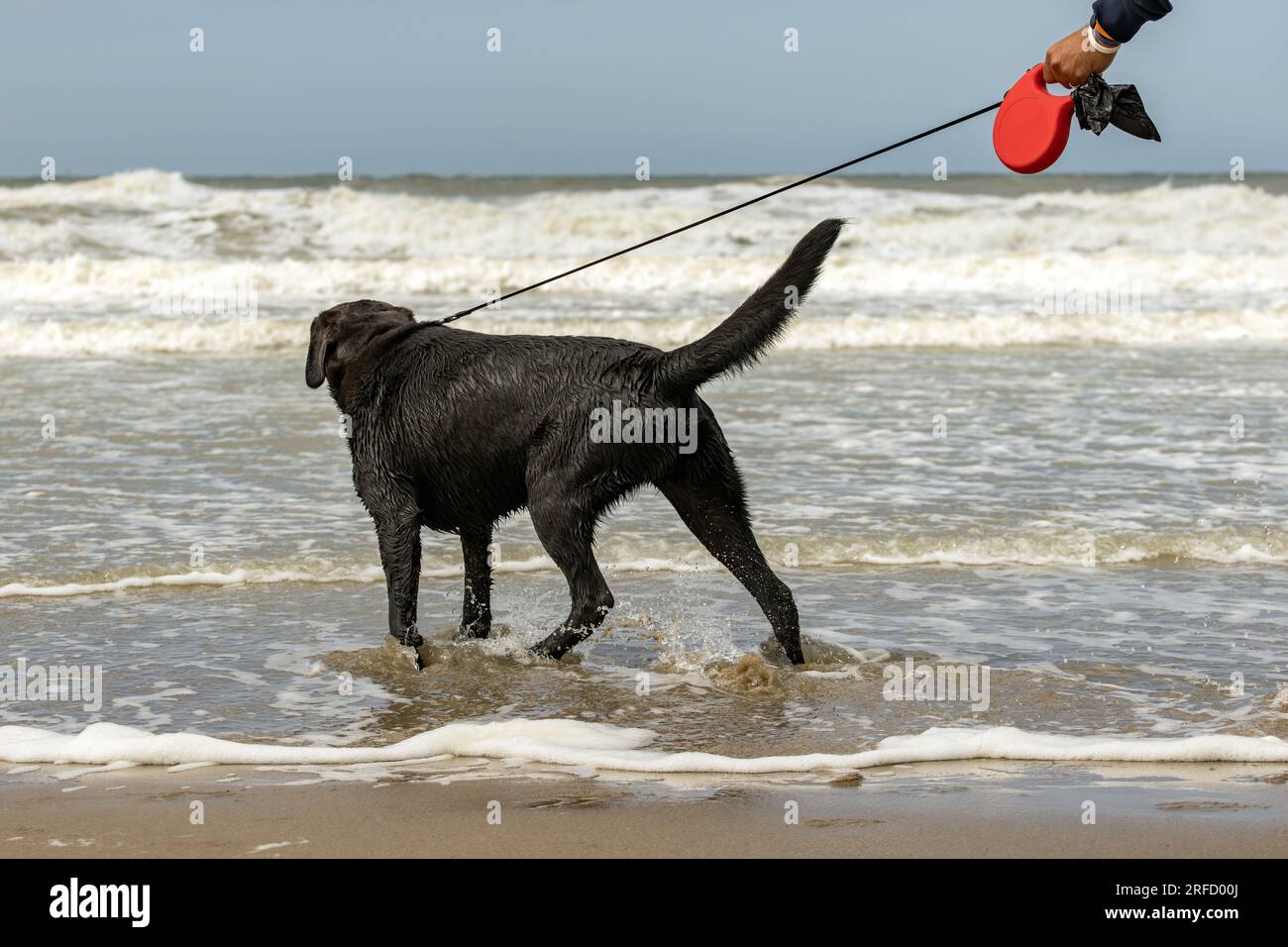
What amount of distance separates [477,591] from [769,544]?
79.6 inches

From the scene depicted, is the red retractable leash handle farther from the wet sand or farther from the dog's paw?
the dog's paw

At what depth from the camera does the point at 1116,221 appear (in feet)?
102

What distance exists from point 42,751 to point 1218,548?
18.2 feet

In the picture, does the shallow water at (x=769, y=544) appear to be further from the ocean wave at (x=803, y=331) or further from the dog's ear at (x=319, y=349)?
the dog's ear at (x=319, y=349)

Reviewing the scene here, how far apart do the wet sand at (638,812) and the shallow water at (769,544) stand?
47 centimetres

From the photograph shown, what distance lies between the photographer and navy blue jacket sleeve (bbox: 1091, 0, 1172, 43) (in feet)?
12.7

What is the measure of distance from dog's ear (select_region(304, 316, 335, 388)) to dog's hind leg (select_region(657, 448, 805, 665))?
55.9 inches

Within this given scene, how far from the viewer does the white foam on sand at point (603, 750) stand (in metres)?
4.43

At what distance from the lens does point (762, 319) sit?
5.11m

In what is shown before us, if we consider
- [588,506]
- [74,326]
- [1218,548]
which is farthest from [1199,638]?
[74,326]

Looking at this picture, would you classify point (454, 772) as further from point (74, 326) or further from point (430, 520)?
point (74, 326)

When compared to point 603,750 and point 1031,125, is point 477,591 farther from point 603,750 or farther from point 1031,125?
point 1031,125

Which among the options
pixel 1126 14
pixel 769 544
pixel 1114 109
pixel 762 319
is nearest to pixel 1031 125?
pixel 1114 109

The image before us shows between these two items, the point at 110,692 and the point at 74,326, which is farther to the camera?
the point at 74,326
